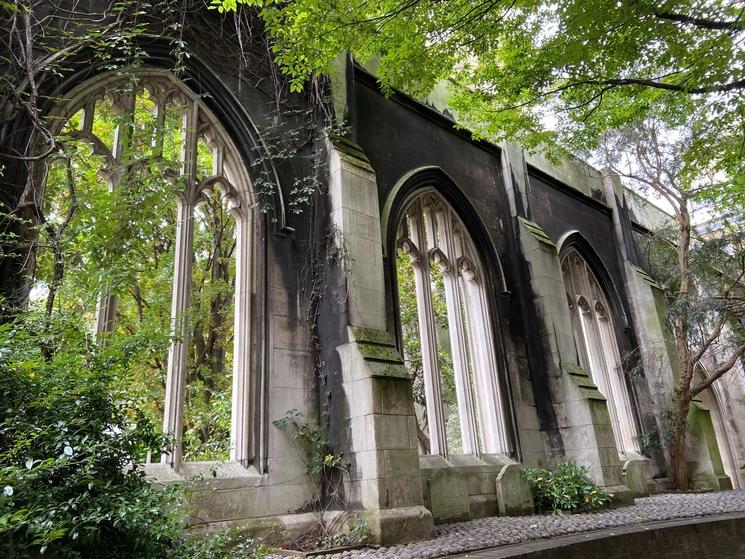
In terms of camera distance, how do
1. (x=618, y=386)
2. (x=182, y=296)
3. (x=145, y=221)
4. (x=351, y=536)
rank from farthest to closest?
(x=618, y=386), (x=182, y=296), (x=351, y=536), (x=145, y=221)

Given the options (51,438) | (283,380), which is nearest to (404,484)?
(283,380)

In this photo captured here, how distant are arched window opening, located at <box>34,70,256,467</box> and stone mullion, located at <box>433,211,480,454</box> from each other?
3443mm

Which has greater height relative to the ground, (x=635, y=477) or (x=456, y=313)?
(x=456, y=313)

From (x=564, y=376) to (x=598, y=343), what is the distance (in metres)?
3.89

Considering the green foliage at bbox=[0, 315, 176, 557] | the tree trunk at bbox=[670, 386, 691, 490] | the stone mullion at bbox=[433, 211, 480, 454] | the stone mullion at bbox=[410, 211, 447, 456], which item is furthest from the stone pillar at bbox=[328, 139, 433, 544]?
the tree trunk at bbox=[670, 386, 691, 490]

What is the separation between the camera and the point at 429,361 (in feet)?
24.8

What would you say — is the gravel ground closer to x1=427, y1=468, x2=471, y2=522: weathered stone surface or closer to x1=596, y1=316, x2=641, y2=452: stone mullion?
x1=427, y1=468, x2=471, y2=522: weathered stone surface

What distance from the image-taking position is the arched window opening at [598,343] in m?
11.4

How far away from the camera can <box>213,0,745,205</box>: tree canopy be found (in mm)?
5598

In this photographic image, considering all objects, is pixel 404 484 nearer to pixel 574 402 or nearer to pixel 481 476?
pixel 481 476

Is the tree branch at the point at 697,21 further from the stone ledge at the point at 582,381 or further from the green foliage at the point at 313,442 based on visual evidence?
the green foliage at the point at 313,442

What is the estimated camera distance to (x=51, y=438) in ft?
10.0

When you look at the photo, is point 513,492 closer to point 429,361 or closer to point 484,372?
point 484,372

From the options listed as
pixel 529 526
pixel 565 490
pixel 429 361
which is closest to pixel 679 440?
pixel 565 490
